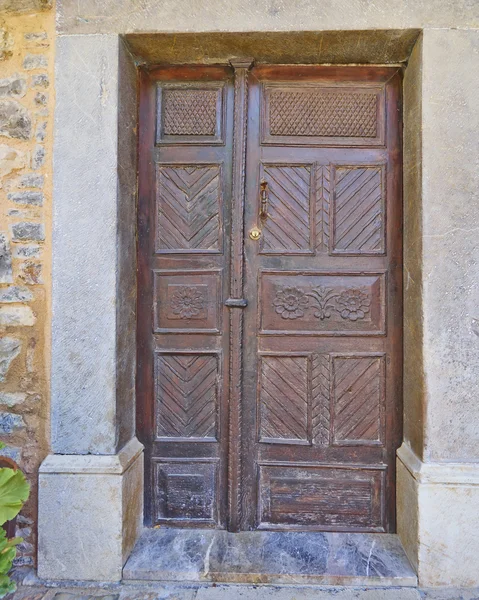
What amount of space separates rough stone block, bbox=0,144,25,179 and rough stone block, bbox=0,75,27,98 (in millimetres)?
274

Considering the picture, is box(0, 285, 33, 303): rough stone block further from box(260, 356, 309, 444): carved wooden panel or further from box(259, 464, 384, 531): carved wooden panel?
box(259, 464, 384, 531): carved wooden panel

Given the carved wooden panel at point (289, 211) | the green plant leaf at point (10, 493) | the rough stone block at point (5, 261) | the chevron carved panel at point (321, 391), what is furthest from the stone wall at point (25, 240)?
the chevron carved panel at point (321, 391)

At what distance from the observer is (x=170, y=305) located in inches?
99.6

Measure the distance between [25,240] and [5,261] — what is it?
5.9 inches

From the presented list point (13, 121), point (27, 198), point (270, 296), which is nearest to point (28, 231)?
point (27, 198)

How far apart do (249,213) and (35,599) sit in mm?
2222

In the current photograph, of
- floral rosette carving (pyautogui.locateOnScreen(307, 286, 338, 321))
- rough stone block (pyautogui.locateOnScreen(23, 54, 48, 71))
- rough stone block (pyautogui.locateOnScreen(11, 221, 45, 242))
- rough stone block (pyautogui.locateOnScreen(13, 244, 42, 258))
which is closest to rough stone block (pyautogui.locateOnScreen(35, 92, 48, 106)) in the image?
rough stone block (pyautogui.locateOnScreen(23, 54, 48, 71))

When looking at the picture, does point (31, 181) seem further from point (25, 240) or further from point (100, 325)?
point (100, 325)

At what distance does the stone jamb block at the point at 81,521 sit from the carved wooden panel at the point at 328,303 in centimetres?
117

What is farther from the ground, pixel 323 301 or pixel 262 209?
pixel 262 209

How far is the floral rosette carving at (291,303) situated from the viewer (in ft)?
8.18

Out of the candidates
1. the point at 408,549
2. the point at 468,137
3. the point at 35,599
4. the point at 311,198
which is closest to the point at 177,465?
the point at 35,599

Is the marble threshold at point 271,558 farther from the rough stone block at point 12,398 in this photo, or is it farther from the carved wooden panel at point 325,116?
the carved wooden panel at point 325,116

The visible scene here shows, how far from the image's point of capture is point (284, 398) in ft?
8.21
